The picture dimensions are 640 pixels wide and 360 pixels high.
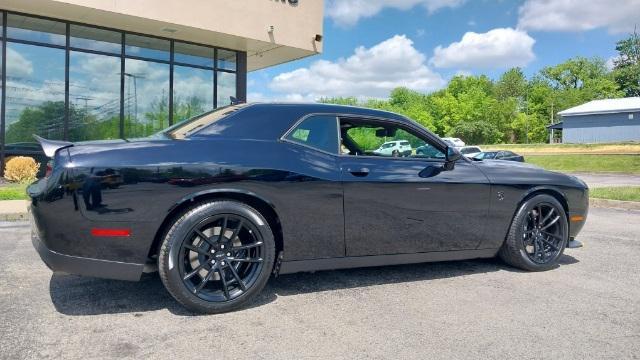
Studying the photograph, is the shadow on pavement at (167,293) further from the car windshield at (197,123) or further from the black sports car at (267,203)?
the car windshield at (197,123)

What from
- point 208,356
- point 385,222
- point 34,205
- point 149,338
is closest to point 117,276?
point 149,338

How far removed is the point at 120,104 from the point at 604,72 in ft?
269

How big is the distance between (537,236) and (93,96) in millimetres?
12379

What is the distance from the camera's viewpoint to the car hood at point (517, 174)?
4375 mm

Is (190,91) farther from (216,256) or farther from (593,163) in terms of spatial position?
(593,163)

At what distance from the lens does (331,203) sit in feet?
11.9

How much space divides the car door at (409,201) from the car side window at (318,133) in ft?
0.37

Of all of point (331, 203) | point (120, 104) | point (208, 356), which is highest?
point (120, 104)

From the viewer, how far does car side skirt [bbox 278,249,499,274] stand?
3627 mm

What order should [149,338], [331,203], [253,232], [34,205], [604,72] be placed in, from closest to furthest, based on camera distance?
1. [149,338]
2. [34,205]
3. [253,232]
4. [331,203]
5. [604,72]

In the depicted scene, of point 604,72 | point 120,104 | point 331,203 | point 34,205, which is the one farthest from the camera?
point 604,72

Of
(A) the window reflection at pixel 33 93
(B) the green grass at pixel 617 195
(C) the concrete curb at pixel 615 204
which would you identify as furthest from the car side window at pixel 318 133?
(A) the window reflection at pixel 33 93

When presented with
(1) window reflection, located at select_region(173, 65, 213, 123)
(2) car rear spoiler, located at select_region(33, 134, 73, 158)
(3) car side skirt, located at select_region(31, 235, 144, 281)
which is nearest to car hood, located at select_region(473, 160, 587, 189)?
(3) car side skirt, located at select_region(31, 235, 144, 281)

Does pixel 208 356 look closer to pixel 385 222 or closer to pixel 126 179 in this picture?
pixel 126 179
